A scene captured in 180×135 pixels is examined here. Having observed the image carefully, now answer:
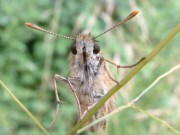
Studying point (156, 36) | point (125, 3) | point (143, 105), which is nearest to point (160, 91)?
point (143, 105)

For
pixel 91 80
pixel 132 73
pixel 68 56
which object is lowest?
pixel 132 73

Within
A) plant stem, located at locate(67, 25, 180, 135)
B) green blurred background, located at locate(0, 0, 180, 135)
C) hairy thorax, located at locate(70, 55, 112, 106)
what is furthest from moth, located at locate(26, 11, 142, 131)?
green blurred background, located at locate(0, 0, 180, 135)

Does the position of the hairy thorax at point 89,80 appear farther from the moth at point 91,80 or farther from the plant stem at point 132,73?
the plant stem at point 132,73

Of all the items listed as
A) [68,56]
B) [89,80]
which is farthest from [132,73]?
[68,56]

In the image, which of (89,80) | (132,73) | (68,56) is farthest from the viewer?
(68,56)

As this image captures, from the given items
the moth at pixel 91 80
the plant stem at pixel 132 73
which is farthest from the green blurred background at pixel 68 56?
the plant stem at pixel 132 73

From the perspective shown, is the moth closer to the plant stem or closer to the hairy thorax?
the hairy thorax

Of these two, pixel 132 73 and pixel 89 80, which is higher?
pixel 89 80

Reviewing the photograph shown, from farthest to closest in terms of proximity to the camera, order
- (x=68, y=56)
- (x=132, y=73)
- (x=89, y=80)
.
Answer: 1. (x=68, y=56)
2. (x=89, y=80)
3. (x=132, y=73)

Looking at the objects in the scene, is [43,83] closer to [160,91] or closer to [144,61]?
[160,91]

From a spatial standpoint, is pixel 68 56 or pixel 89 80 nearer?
pixel 89 80

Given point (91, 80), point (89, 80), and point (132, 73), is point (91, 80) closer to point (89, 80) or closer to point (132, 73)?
point (89, 80)
